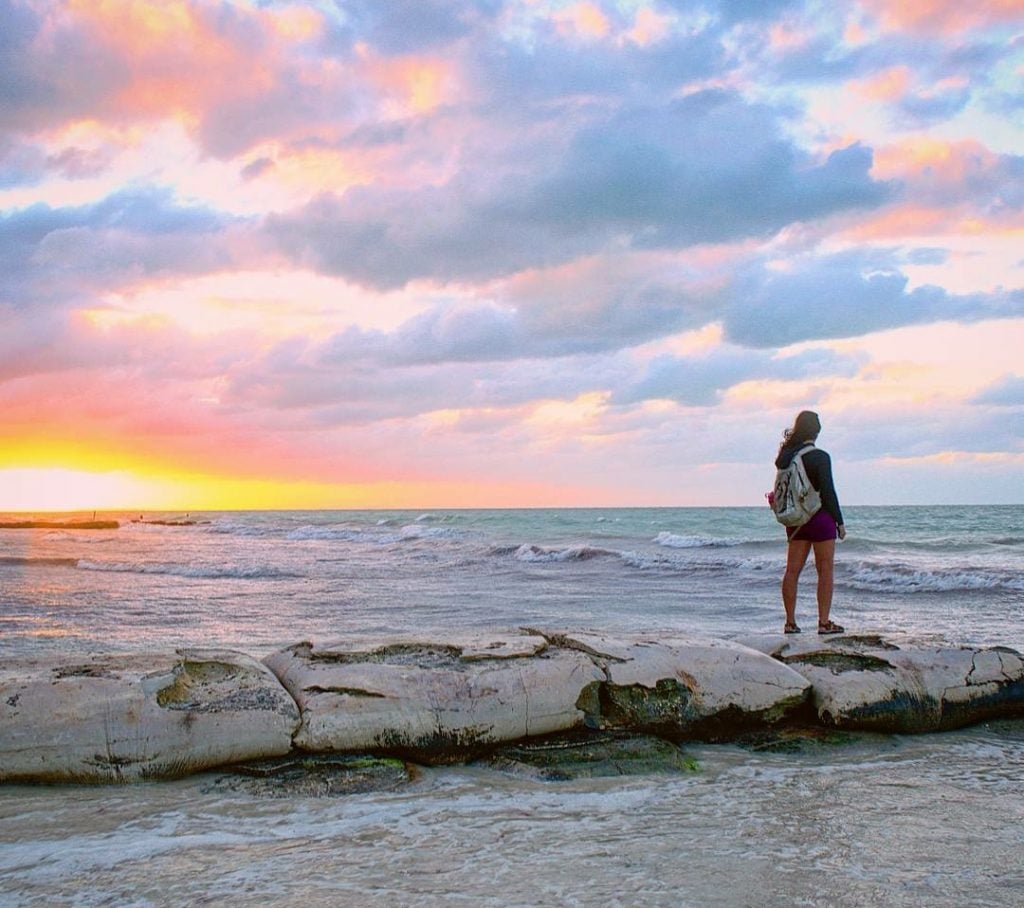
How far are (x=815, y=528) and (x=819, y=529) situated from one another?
30 mm

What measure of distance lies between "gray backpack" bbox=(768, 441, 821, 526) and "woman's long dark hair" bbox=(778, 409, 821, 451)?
6 cm

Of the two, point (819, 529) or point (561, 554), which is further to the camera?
point (561, 554)

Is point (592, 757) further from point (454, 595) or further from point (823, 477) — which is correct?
point (454, 595)

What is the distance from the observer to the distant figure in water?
21.0 ft

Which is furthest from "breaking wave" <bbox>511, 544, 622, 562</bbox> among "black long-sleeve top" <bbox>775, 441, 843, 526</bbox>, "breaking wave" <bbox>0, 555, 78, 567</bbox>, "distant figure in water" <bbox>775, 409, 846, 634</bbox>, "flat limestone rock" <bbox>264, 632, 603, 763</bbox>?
"flat limestone rock" <bbox>264, 632, 603, 763</bbox>

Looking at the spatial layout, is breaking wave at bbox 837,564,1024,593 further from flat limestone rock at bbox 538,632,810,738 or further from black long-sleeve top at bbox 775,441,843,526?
flat limestone rock at bbox 538,632,810,738

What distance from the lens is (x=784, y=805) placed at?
3.52 metres

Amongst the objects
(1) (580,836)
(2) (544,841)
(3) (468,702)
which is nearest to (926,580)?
(3) (468,702)

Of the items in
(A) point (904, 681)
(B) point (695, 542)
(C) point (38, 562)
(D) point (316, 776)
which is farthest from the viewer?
(B) point (695, 542)

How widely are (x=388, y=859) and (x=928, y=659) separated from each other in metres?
3.68

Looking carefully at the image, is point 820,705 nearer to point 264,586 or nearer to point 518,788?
point 518,788

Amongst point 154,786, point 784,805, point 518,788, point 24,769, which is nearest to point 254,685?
point 154,786

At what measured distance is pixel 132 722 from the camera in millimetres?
3855

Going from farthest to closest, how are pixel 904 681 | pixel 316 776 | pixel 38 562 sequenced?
1. pixel 38 562
2. pixel 904 681
3. pixel 316 776
